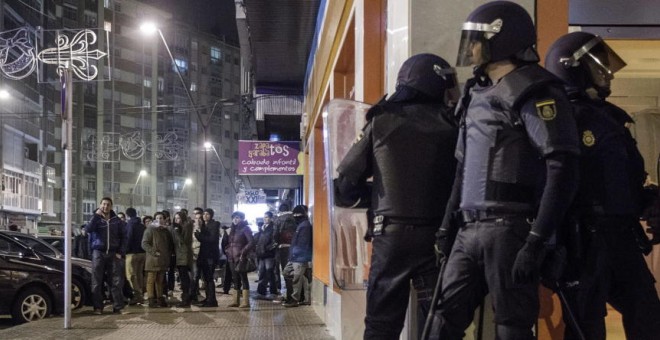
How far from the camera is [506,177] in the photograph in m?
3.21

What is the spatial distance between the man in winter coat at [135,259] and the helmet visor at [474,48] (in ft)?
38.6

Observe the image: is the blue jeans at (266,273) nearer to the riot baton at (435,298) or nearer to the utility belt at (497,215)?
the riot baton at (435,298)

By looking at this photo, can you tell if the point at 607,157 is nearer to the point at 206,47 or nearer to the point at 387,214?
the point at 387,214

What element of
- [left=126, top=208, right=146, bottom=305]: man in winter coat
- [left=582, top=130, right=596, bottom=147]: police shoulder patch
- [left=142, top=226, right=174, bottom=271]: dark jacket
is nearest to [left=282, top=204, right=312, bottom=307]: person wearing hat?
[left=142, top=226, right=174, bottom=271]: dark jacket

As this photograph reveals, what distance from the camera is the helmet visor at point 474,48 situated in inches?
134

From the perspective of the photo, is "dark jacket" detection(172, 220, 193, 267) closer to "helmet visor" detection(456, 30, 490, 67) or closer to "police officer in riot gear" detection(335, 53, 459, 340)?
"police officer in riot gear" detection(335, 53, 459, 340)

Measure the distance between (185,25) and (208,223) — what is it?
89233 millimetres

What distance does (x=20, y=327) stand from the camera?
10.7 m

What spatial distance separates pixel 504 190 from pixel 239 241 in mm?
10897

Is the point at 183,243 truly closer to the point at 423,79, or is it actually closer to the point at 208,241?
the point at 208,241

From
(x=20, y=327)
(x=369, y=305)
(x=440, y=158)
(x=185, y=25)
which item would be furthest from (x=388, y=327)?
(x=185, y=25)

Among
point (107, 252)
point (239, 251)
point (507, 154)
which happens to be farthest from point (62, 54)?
point (507, 154)

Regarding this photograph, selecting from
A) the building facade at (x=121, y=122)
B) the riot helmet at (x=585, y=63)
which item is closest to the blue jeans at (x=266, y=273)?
the riot helmet at (x=585, y=63)

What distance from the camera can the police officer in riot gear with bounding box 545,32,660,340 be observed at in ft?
11.5
